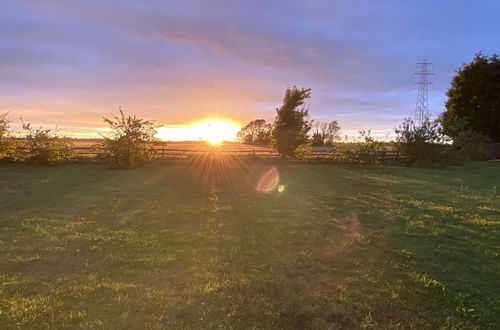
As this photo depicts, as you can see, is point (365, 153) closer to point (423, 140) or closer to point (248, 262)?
point (423, 140)

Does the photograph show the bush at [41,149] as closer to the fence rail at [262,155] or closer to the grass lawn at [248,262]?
the fence rail at [262,155]

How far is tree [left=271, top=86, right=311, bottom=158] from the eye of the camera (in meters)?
23.5

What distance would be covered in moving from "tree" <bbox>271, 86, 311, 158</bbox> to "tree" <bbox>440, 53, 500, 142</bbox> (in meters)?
21.7

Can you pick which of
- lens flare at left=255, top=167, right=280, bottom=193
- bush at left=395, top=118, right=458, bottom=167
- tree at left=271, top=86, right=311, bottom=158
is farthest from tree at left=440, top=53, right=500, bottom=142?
lens flare at left=255, top=167, right=280, bottom=193

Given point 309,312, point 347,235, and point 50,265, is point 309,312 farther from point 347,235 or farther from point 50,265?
point 50,265

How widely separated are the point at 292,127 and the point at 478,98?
2942 centimetres

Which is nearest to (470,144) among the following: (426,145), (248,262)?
(426,145)

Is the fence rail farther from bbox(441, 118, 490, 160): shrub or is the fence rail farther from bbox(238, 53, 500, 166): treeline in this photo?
bbox(441, 118, 490, 160): shrub

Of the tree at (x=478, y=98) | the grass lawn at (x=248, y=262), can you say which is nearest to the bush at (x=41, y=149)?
the grass lawn at (x=248, y=262)

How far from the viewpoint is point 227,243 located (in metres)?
6.09

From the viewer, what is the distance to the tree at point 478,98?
36.5m

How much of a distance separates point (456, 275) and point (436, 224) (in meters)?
3.15

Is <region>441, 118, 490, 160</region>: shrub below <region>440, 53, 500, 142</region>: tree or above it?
below

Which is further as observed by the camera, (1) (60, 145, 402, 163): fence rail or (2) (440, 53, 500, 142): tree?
(2) (440, 53, 500, 142): tree
